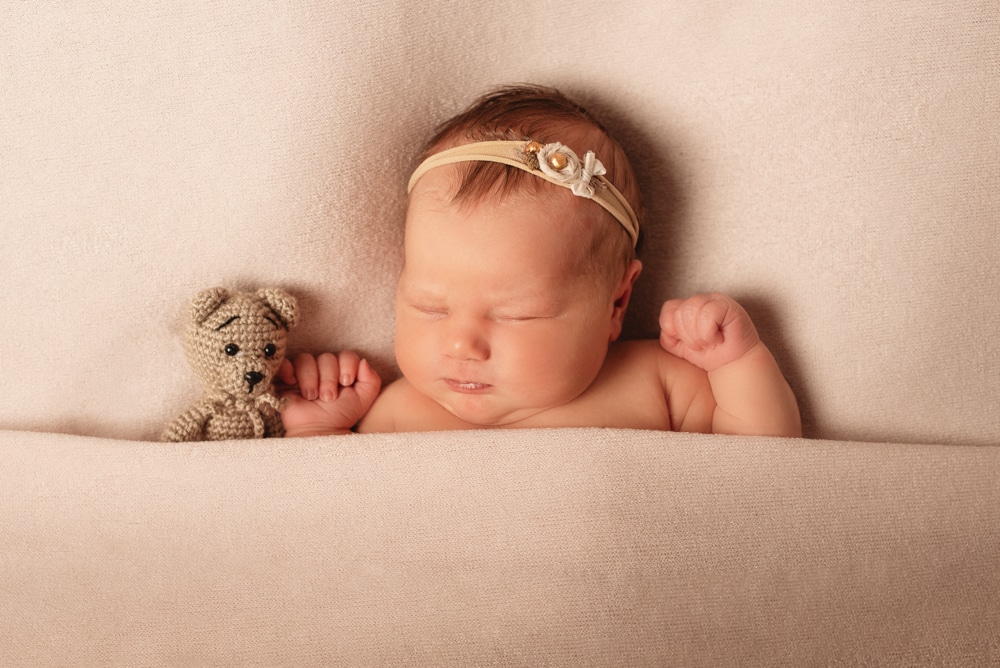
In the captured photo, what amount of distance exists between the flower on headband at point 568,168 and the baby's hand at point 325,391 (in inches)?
19.8

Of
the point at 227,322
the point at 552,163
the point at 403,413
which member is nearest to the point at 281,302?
the point at 227,322

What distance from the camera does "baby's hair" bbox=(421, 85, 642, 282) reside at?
4.21 feet

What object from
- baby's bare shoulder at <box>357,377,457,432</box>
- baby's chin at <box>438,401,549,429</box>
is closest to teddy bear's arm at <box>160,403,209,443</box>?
baby's bare shoulder at <box>357,377,457,432</box>

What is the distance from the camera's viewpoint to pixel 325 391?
141cm

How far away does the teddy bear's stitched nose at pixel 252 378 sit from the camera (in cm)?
128

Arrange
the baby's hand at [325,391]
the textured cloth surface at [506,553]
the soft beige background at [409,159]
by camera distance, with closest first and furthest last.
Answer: the textured cloth surface at [506,553] < the soft beige background at [409,159] < the baby's hand at [325,391]

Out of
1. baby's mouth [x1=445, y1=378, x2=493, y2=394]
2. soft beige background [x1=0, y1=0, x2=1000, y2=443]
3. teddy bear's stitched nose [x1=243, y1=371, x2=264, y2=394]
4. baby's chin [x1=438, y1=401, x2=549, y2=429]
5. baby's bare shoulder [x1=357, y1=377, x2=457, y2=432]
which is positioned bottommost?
baby's bare shoulder [x1=357, y1=377, x2=457, y2=432]

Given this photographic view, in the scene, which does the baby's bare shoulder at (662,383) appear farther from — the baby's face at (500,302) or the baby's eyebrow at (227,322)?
the baby's eyebrow at (227,322)

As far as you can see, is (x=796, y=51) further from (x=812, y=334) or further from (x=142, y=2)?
(x=142, y=2)

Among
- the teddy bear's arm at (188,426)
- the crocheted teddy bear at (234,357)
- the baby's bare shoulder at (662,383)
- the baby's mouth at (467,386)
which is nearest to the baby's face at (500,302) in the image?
the baby's mouth at (467,386)

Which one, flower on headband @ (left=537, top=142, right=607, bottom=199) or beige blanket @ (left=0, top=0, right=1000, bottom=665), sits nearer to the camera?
beige blanket @ (left=0, top=0, right=1000, bottom=665)

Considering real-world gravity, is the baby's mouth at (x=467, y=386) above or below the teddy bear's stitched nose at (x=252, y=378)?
above

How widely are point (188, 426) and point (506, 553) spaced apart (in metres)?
0.60

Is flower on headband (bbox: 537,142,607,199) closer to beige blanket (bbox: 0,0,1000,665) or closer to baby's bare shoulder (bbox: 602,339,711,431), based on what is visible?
beige blanket (bbox: 0,0,1000,665)
